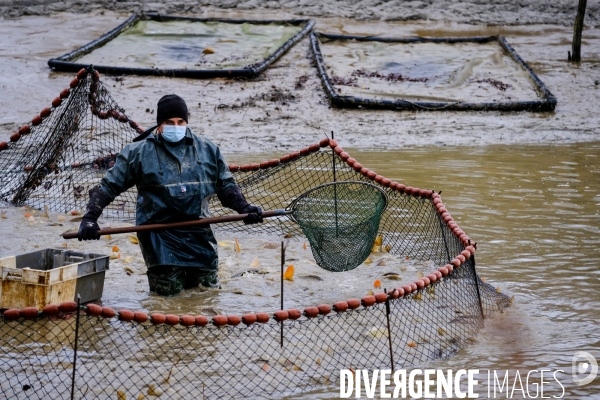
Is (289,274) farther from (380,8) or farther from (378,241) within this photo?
(380,8)

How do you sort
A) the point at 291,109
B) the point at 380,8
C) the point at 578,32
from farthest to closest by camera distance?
the point at 380,8 → the point at 578,32 → the point at 291,109

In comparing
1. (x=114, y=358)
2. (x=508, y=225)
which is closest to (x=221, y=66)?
(x=508, y=225)

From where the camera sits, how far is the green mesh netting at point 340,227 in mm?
6668

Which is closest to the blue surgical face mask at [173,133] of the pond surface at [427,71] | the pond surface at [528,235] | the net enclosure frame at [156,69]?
the pond surface at [528,235]

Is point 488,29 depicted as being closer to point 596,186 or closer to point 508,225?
point 596,186

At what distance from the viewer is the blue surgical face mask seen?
656 cm

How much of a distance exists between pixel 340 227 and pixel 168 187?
138 centimetres

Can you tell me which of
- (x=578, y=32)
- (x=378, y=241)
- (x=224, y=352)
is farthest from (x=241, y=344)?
(x=578, y=32)

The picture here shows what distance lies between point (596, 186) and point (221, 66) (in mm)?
7470

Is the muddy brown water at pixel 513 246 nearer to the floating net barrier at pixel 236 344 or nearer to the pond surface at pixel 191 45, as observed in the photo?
the floating net barrier at pixel 236 344

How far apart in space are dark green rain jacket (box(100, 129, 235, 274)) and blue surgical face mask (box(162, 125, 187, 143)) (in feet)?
0.27

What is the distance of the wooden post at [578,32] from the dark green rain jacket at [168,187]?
11.4 metres

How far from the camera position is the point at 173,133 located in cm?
657

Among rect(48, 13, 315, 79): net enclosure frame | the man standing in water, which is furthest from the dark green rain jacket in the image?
rect(48, 13, 315, 79): net enclosure frame
